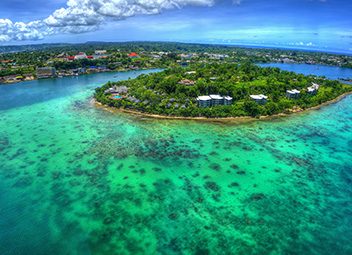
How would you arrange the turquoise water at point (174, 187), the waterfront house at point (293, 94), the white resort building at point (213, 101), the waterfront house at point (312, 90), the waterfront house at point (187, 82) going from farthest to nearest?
the waterfront house at point (187, 82) → the waterfront house at point (312, 90) → the waterfront house at point (293, 94) → the white resort building at point (213, 101) → the turquoise water at point (174, 187)

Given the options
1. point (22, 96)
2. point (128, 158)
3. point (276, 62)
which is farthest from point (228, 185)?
point (276, 62)

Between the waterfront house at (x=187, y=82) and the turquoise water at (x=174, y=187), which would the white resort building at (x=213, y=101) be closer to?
the turquoise water at (x=174, y=187)

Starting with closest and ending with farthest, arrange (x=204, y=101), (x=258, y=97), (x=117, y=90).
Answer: (x=204, y=101) < (x=258, y=97) < (x=117, y=90)

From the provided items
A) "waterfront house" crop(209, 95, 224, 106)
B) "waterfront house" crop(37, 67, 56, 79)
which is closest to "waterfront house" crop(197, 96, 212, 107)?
"waterfront house" crop(209, 95, 224, 106)

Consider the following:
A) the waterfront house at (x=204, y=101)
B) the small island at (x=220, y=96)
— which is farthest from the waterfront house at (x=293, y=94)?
the waterfront house at (x=204, y=101)

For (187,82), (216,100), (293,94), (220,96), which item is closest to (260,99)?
(220,96)

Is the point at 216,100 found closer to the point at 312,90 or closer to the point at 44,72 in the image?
the point at 312,90
